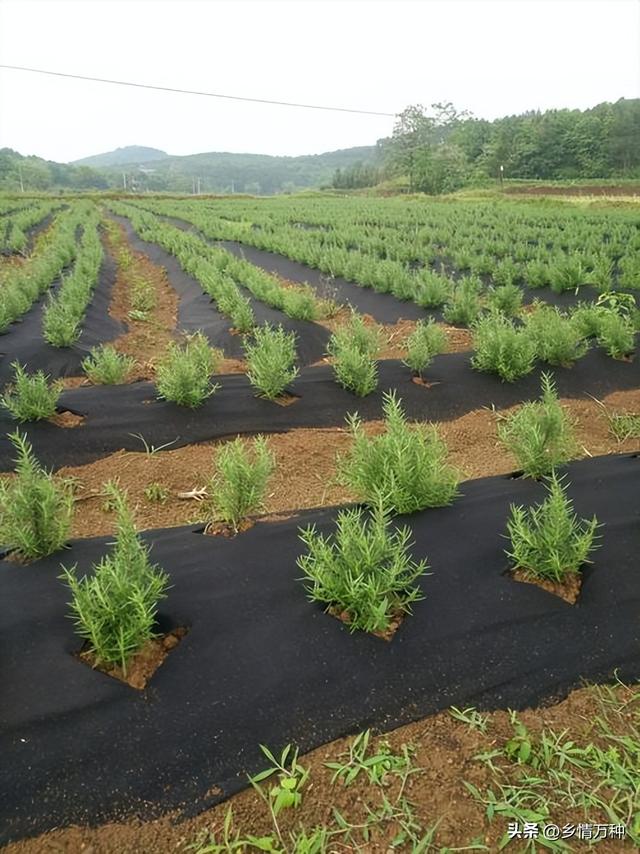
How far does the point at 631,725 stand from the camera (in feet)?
6.92

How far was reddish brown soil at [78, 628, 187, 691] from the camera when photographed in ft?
7.03

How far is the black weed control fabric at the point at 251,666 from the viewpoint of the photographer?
1.85 meters

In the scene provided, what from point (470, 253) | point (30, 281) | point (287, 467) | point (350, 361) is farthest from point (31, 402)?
point (470, 253)

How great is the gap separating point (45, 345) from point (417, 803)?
677cm

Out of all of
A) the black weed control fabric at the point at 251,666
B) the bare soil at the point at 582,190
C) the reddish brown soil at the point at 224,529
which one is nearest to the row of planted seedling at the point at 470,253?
the reddish brown soil at the point at 224,529

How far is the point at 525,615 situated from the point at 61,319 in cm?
660

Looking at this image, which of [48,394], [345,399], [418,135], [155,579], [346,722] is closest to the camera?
[346,722]

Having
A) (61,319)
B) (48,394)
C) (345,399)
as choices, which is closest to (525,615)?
(345,399)

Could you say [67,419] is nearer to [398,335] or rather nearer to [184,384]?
[184,384]

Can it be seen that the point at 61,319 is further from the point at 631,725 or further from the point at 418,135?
the point at 418,135

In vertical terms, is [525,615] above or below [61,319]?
below

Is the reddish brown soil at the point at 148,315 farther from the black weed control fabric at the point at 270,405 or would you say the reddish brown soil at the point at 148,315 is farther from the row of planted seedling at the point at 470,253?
the row of planted seedling at the point at 470,253

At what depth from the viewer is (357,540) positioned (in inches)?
95.1

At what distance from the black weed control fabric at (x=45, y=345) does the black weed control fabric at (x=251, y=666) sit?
431 centimetres
